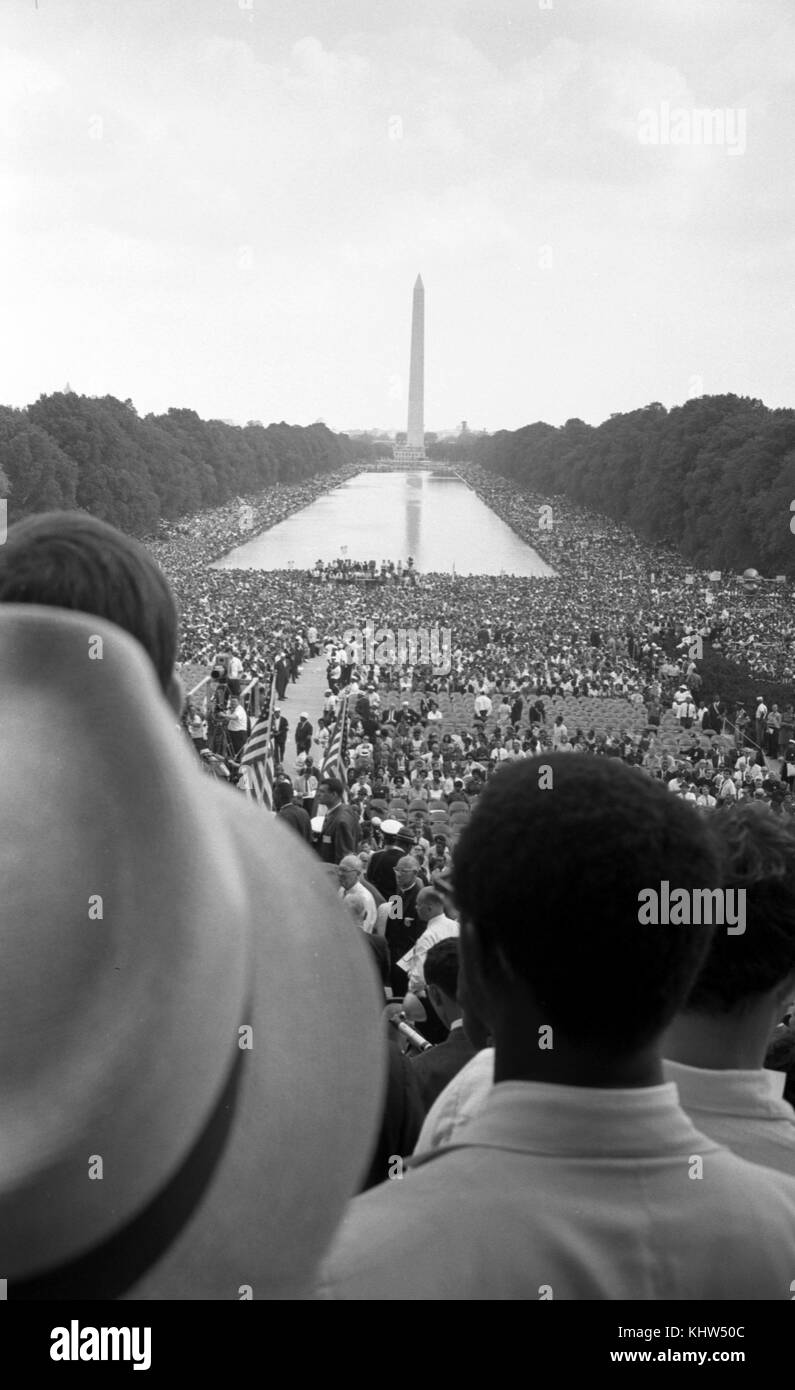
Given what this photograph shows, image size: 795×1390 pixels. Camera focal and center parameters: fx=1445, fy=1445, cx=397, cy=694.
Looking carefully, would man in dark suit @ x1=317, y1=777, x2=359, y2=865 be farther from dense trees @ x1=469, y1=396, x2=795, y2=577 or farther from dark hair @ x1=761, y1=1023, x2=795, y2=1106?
dense trees @ x1=469, y1=396, x2=795, y2=577

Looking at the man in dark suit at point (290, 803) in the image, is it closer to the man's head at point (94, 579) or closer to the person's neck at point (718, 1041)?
the person's neck at point (718, 1041)

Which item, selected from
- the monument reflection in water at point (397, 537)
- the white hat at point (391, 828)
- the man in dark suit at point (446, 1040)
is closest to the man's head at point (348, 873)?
the man in dark suit at point (446, 1040)

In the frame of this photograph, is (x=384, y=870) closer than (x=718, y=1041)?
No

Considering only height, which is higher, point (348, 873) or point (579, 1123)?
point (579, 1123)

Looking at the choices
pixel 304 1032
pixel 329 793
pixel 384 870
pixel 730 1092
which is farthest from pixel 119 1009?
pixel 329 793

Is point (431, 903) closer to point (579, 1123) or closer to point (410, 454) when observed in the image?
point (579, 1123)

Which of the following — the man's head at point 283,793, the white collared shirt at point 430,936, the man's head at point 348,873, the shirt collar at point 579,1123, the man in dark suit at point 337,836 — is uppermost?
the shirt collar at point 579,1123
